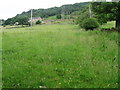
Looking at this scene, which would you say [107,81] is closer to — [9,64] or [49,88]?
[49,88]

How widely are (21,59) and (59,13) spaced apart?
2.27 meters

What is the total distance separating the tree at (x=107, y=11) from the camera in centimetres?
876

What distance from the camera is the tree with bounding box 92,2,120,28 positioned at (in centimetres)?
876

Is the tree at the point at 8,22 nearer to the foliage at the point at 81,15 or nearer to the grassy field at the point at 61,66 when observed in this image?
the grassy field at the point at 61,66

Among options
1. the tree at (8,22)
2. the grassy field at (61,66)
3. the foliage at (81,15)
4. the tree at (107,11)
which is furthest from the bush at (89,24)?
the tree at (8,22)

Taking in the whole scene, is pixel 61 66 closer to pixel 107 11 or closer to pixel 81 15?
pixel 81 15

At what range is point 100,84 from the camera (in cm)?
291

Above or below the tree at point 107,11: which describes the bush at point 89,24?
below

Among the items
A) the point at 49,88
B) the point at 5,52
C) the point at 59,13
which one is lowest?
the point at 49,88

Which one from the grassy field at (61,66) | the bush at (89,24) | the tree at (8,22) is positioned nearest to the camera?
the grassy field at (61,66)

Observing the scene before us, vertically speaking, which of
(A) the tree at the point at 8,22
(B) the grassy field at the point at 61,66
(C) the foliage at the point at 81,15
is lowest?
(B) the grassy field at the point at 61,66

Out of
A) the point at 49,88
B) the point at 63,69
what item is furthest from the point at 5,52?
the point at 49,88

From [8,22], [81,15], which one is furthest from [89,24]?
[8,22]

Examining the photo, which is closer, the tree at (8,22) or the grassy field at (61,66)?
the grassy field at (61,66)
